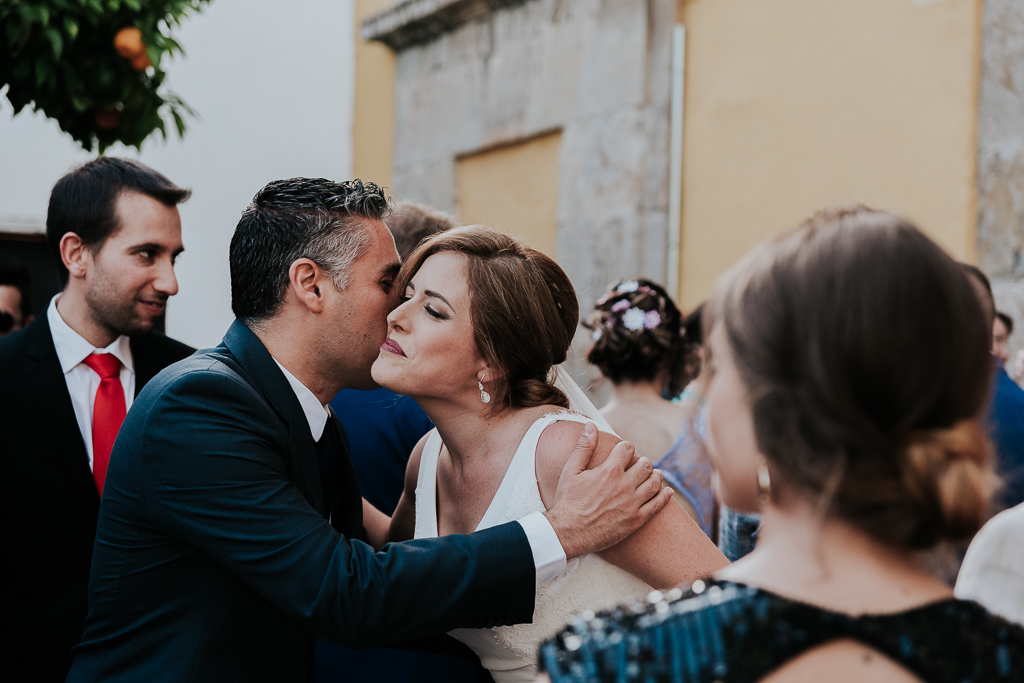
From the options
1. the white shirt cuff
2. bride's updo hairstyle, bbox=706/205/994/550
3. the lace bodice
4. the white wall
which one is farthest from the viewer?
the white wall

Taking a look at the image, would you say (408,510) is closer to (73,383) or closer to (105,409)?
(105,409)

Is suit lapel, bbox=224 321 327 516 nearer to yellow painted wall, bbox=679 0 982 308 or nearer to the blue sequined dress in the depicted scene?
the blue sequined dress

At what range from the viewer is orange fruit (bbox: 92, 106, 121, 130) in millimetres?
4004

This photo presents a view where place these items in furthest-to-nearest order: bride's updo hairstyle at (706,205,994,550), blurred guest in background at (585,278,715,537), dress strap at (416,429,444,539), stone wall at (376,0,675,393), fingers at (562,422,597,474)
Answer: stone wall at (376,0,675,393) → blurred guest in background at (585,278,715,537) → dress strap at (416,429,444,539) → fingers at (562,422,597,474) → bride's updo hairstyle at (706,205,994,550)

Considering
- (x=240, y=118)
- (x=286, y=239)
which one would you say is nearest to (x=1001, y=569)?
(x=286, y=239)

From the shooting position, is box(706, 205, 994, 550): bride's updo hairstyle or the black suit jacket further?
the black suit jacket

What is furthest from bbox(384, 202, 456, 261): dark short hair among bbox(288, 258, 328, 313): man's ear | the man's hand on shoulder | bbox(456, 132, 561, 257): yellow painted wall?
bbox(456, 132, 561, 257): yellow painted wall

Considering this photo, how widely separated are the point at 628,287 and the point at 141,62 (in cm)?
229

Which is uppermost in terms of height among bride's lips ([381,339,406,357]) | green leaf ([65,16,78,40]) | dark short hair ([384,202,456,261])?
green leaf ([65,16,78,40])

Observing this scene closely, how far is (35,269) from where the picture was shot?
298 inches

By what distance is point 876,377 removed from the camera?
100 cm

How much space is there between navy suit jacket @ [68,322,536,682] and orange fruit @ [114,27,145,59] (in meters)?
2.33

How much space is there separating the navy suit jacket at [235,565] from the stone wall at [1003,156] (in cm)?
336

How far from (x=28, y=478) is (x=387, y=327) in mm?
1264
